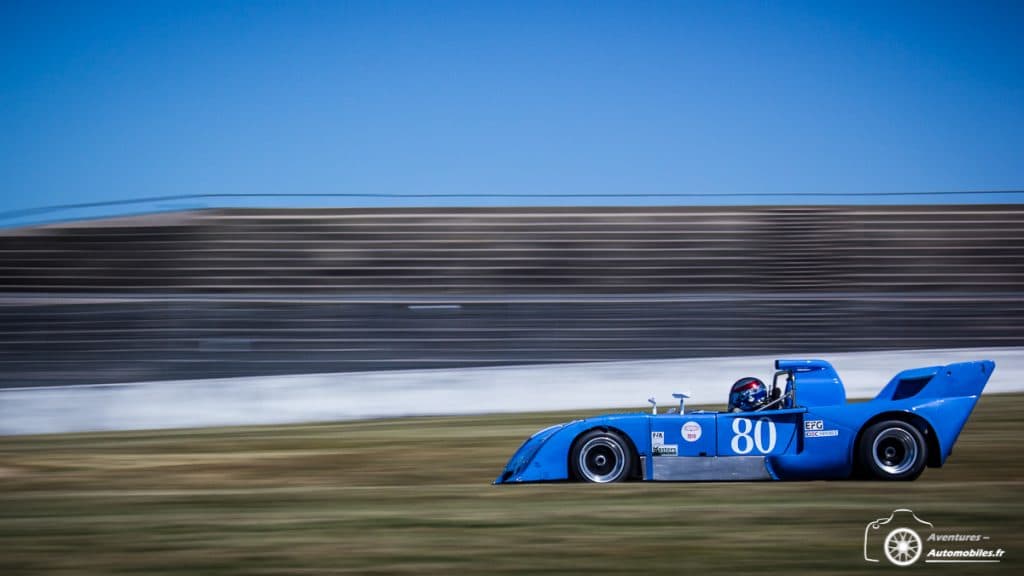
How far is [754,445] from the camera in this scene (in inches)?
242

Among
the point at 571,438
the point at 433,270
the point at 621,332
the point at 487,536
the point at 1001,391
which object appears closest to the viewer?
the point at 487,536

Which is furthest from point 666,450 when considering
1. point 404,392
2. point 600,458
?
point 404,392

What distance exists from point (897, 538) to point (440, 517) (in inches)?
87.0

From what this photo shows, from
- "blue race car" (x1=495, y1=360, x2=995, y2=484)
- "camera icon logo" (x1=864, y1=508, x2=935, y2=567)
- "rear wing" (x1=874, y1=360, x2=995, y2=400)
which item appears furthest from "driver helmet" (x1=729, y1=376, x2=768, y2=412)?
"camera icon logo" (x1=864, y1=508, x2=935, y2=567)

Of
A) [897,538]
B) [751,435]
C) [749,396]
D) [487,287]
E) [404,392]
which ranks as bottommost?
[897,538]

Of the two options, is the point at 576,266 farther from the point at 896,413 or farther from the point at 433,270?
the point at 896,413

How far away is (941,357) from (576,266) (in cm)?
726

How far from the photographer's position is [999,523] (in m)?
4.73

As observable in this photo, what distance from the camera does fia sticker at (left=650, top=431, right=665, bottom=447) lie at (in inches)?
241

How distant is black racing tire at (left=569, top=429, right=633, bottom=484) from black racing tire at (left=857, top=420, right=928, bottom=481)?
4.73 ft

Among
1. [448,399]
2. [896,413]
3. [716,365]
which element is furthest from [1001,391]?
[896,413]

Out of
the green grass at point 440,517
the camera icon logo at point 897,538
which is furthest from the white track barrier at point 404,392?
the camera icon logo at point 897,538

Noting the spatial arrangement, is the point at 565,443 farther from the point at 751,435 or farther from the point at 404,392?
the point at 404,392

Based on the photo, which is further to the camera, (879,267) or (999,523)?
(879,267)
